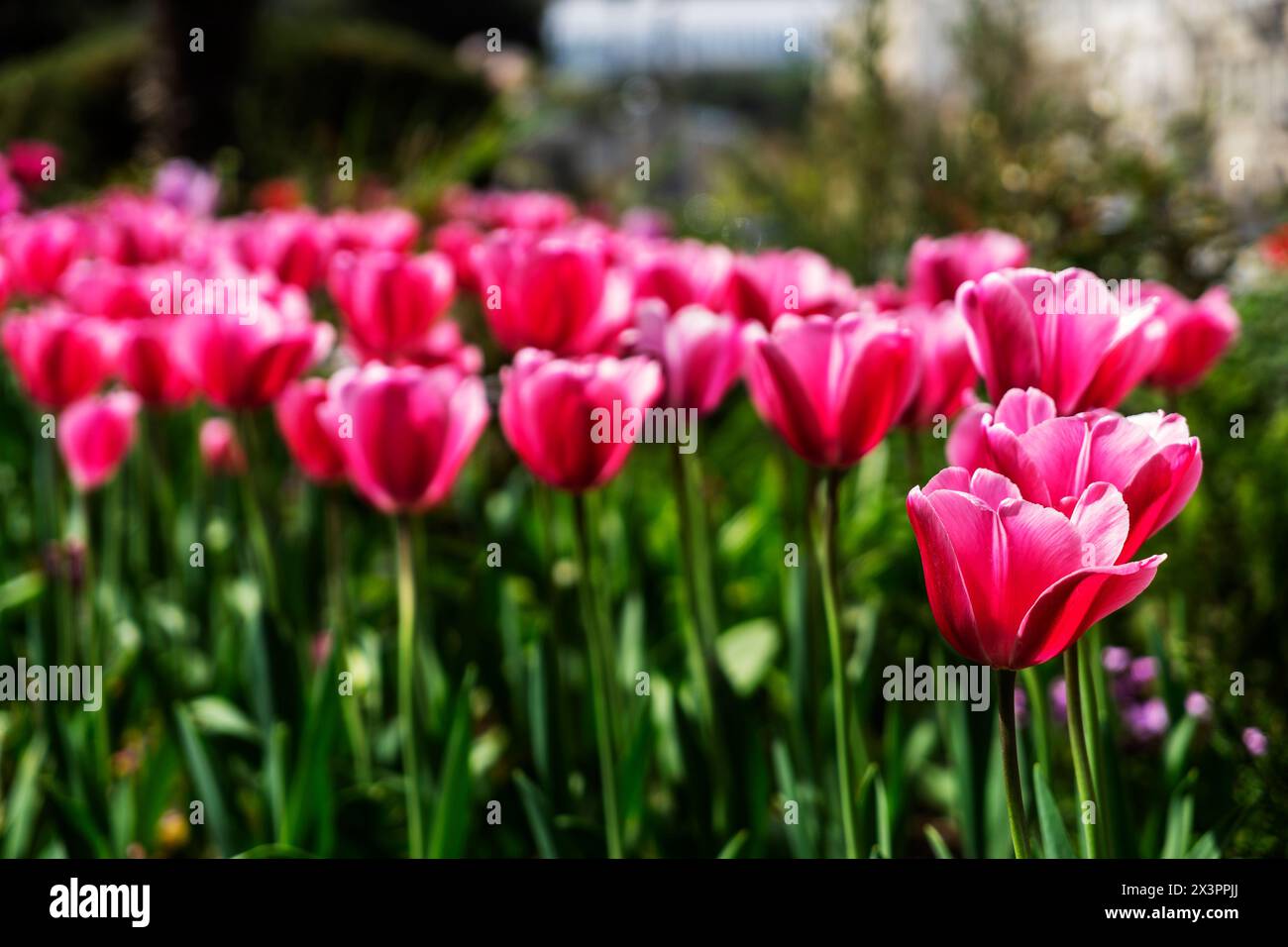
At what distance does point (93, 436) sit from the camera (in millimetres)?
2070

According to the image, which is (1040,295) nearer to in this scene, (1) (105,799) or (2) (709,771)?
(2) (709,771)

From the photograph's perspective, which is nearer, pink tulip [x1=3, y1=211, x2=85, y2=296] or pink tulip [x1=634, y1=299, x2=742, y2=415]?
pink tulip [x1=634, y1=299, x2=742, y2=415]

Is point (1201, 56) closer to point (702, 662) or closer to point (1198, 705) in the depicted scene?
point (1198, 705)

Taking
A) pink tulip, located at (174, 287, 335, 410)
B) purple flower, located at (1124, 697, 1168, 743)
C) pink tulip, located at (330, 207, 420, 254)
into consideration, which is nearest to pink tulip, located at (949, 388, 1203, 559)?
purple flower, located at (1124, 697, 1168, 743)

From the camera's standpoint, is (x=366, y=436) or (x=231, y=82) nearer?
(x=366, y=436)

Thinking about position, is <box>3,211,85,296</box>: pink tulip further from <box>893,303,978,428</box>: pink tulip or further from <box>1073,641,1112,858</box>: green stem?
<box>1073,641,1112,858</box>: green stem

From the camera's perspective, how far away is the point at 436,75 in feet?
51.7

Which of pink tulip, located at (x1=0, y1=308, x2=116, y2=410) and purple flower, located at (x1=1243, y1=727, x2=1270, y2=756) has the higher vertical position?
pink tulip, located at (x1=0, y1=308, x2=116, y2=410)

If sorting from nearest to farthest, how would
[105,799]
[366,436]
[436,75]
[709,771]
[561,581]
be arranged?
[366,436], [709,771], [105,799], [561,581], [436,75]

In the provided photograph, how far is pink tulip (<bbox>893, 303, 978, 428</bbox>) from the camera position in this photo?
136cm

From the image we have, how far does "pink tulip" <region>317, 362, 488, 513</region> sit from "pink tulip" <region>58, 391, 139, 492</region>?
2.52ft

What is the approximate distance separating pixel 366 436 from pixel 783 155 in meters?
6.18
